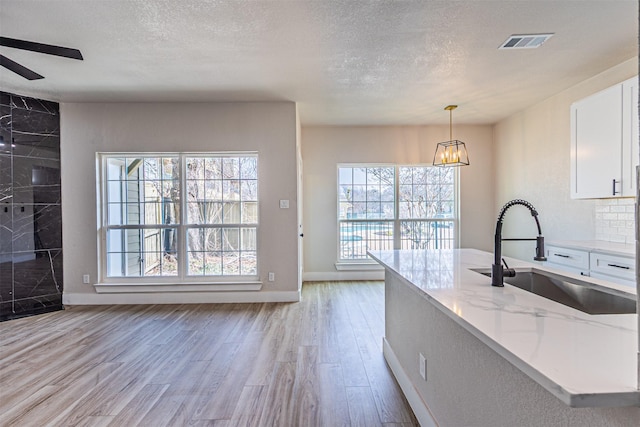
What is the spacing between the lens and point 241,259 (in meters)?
4.32

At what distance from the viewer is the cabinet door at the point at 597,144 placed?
9.34 ft

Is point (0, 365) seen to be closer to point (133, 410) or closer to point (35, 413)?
point (35, 413)

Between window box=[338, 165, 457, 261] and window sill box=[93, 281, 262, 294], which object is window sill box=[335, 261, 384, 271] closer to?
window box=[338, 165, 457, 261]

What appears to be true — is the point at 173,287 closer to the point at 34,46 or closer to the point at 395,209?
the point at 34,46

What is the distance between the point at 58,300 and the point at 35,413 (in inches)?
102

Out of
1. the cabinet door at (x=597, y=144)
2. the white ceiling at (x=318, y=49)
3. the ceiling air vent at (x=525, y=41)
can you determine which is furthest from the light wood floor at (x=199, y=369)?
the ceiling air vent at (x=525, y=41)

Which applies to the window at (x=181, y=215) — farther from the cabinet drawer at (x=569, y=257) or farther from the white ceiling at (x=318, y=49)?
the cabinet drawer at (x=569, y=257)

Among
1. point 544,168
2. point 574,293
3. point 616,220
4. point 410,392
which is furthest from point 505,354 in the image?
point 544,168

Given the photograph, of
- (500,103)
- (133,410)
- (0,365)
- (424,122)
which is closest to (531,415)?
(133,410)

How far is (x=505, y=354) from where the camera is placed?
31.1 inches

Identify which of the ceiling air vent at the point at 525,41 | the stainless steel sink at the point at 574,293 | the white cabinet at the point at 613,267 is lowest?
the white cabinet at the point at 613,267

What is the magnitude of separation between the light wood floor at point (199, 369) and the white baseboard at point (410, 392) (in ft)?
0.20

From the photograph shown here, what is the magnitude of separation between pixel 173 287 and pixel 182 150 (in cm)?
173

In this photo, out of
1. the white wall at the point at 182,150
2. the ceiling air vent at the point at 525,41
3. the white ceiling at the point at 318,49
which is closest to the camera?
Answer: the white ceiling at the point at 318,49
